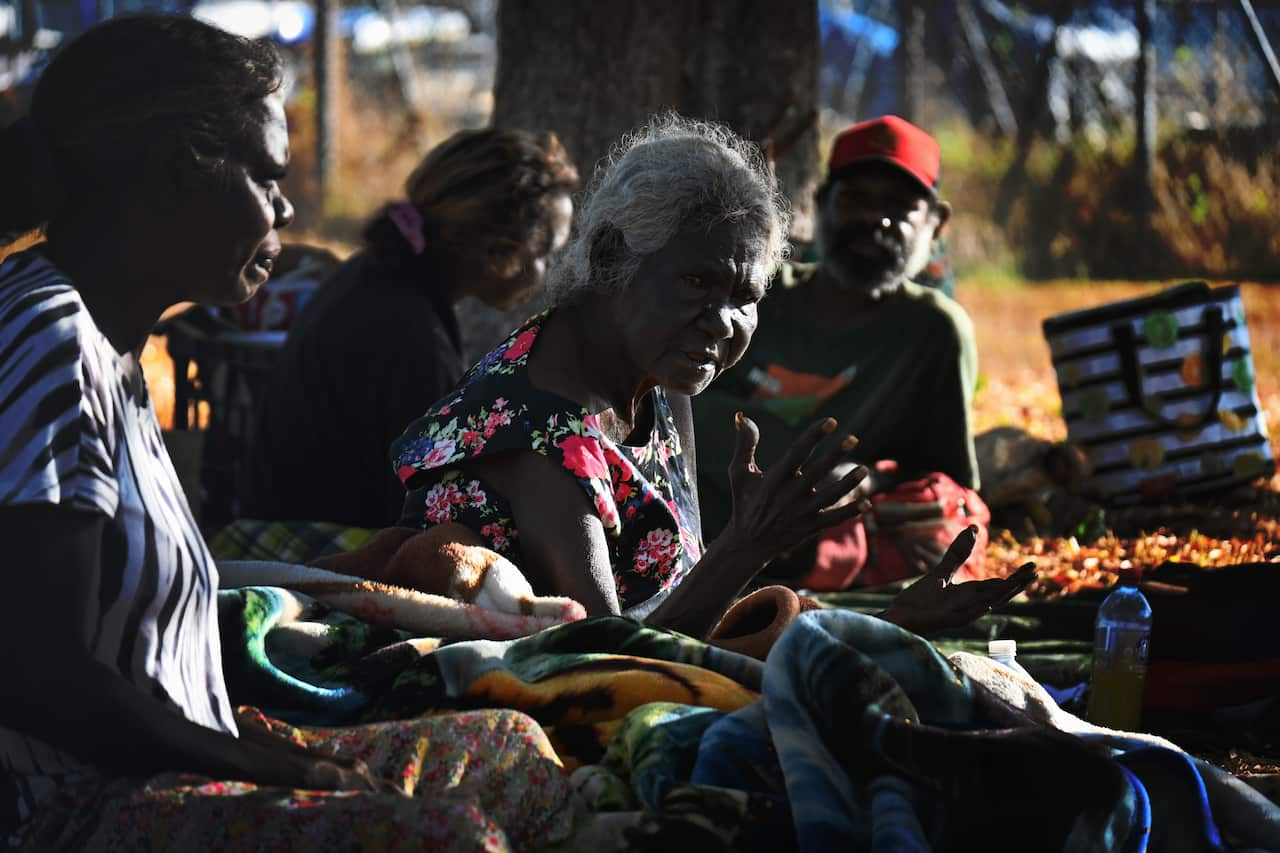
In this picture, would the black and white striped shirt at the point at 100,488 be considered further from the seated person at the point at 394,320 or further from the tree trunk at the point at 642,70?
the tree trunk at the point at 642,70

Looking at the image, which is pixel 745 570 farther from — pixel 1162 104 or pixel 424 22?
pixel 424 22

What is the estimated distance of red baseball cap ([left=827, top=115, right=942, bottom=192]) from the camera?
5.77m

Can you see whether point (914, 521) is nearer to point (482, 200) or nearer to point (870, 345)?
point (870, 345)

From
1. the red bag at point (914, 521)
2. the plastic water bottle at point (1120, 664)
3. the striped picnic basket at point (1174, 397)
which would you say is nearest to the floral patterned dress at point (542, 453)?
the plastic water bottle at point (1120, 664)

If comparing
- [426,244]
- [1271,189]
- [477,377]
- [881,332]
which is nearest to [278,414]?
[426,244]

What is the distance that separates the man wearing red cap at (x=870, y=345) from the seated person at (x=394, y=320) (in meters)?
1.08

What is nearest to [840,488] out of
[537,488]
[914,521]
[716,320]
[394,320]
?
[716,320]

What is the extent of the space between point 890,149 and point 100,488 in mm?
4216

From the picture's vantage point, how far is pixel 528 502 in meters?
3.33

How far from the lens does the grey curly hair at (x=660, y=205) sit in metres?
3.39

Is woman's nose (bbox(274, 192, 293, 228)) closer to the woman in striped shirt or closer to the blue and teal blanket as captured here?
the woman in striped shirt

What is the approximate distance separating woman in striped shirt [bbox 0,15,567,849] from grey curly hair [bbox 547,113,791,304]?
1152 mm

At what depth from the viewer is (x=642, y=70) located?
7258 millimetres

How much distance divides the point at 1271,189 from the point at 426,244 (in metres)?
9.72
